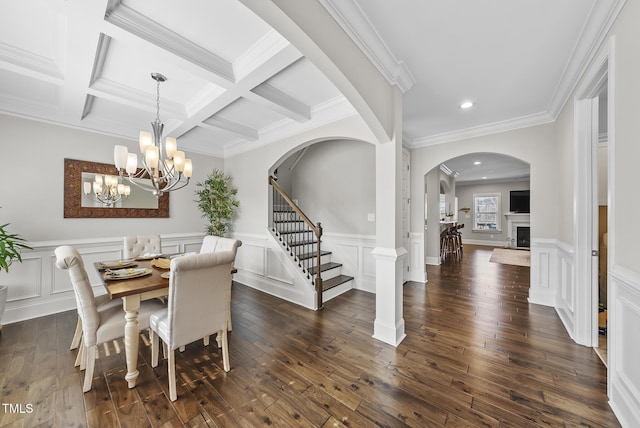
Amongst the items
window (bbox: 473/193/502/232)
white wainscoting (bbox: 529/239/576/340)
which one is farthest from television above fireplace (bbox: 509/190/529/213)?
white wainscoting (bbox: 529/239/576/340)

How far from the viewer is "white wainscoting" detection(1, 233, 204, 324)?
288 cm

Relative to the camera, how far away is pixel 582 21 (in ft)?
5.70

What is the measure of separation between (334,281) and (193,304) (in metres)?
2.48

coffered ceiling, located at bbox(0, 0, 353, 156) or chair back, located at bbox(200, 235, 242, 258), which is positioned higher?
coffered ceiling, located at bbox(0, 0, 353, 156)

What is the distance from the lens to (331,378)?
188cm

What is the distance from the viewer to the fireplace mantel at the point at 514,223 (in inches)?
361

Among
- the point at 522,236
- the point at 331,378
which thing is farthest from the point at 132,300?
the point at 522,236

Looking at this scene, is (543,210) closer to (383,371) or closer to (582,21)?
(582,21)

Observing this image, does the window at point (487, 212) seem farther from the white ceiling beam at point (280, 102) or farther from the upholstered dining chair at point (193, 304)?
the upholstered dining chair at point (193, 304)

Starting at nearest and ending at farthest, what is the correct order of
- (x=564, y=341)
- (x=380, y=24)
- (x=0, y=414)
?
1. (x=0, y=414)
2. (x=380, y=24)
3. (x=564, y=341)

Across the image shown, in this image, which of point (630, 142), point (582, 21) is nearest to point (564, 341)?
point (630, 142)

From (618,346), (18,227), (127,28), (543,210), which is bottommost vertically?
(618,346)

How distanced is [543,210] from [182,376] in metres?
4.63

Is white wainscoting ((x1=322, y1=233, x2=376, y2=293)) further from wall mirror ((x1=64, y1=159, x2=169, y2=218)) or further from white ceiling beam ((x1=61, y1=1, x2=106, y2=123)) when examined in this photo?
white ceiling beam ((x1=61, y1=1, x2=106, y2=123))
